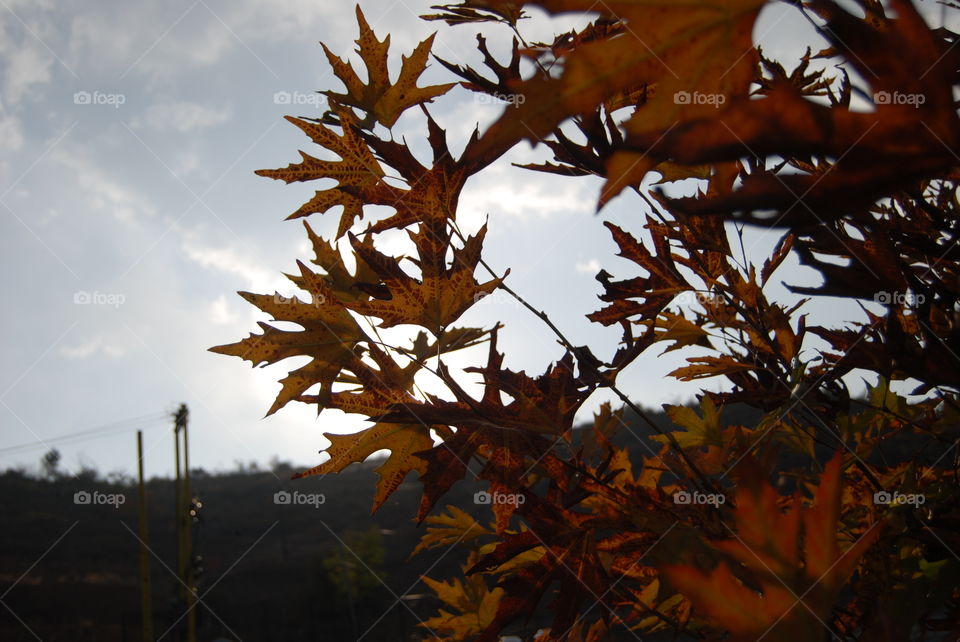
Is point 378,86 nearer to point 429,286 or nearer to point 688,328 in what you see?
point 429,286

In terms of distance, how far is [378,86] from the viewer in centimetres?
114

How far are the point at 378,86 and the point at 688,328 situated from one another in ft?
2.58

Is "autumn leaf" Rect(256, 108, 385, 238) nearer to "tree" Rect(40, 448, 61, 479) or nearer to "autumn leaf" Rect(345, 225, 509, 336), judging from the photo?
"autumn leaf" Rect(345, 225, 509, 336)

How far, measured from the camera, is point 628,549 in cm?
97

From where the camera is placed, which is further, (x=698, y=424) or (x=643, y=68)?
(x=698, y=424)

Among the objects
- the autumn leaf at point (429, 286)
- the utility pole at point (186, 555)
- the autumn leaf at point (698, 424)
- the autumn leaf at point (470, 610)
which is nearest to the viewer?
the autumn leaf at point (429, 286)

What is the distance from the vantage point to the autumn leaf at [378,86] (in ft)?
3.71

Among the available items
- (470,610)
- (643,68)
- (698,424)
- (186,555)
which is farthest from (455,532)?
(186,555)

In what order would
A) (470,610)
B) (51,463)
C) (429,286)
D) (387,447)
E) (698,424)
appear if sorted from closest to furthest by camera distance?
1. (429,286)
2. (387,447)
3. (698,424)
4. (470,610)
5. (51,463)

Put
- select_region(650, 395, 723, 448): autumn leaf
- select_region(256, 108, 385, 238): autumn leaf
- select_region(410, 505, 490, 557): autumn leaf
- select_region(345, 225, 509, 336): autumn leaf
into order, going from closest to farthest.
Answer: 1. select_region(345, 225, 509, 336): autumn leaf
2. select_region(256, 108, 385, 238): autumn leaf
3. select_region(650, 395, 723, 448): autumn leaf
4. select_region(410, 505, 490, 557): autumn leaf

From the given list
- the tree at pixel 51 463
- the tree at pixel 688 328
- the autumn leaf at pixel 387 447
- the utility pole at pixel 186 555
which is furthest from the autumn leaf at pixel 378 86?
the tree at pixel 51 463

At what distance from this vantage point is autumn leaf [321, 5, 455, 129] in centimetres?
113

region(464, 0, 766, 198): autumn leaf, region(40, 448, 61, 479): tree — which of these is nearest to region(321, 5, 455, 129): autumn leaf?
region(464, 0, 766, 198): autumn leaf

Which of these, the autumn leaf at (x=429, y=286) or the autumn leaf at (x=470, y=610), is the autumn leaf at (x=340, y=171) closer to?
the autumn leaf at (x=429, y=286)
